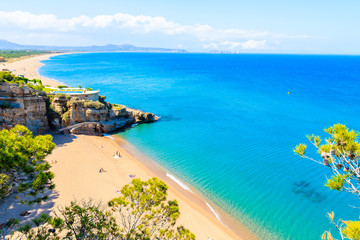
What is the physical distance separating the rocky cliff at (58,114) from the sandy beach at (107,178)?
8.96ft

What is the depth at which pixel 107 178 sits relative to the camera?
25.4m

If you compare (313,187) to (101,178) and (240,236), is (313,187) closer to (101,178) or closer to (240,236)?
(240,236)

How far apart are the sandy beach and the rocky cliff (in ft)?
8.96

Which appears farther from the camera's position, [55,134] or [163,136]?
[163,136]

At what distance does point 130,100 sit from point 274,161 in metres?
41.9

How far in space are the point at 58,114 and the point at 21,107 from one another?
6.12 m

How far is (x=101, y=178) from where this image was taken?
2531 cm

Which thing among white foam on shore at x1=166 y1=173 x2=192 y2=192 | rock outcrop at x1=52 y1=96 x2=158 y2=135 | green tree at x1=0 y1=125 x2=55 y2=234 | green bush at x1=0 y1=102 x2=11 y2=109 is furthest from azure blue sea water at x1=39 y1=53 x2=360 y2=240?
green bush at x1=0 y1=102 x2=11 y2=109

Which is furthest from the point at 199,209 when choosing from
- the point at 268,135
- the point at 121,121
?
the point at 121,121

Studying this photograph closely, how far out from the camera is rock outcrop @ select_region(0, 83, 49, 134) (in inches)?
1180

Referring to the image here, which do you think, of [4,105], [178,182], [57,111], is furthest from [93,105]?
[178,182]

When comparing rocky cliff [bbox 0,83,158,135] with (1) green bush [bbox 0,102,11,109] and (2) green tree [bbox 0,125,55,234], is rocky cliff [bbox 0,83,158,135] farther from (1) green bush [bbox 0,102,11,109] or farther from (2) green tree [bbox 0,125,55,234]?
(2) green tree [bbox 0,125,55,234]

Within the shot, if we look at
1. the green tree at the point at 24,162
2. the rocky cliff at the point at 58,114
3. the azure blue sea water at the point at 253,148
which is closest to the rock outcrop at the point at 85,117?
the rocky cliff at the point at 58,114

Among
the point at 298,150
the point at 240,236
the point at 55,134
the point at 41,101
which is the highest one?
the point at 298,150
